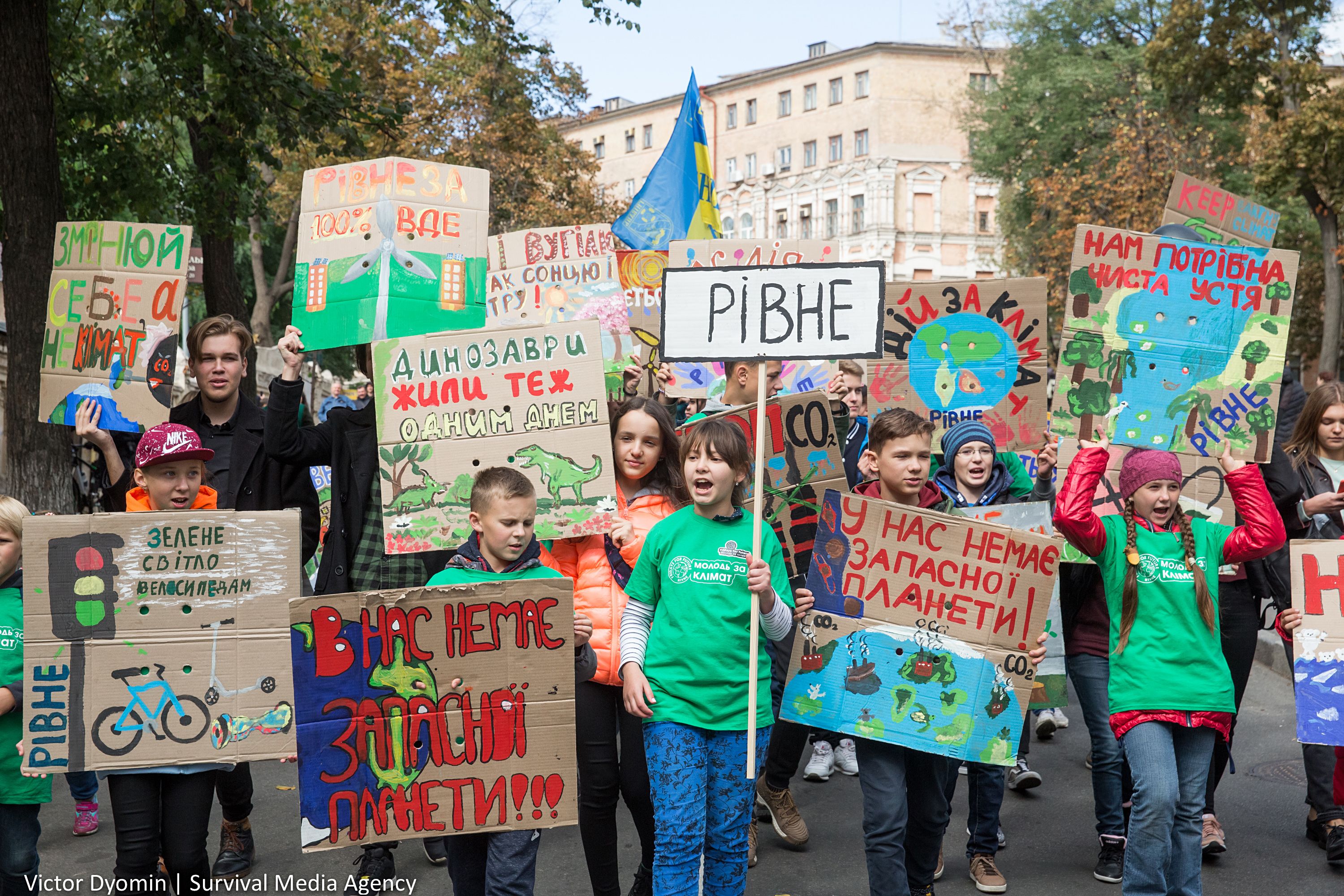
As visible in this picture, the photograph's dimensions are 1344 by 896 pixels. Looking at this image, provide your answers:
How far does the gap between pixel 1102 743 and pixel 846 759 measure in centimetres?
205

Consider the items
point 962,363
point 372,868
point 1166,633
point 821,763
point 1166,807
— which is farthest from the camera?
point 821,763

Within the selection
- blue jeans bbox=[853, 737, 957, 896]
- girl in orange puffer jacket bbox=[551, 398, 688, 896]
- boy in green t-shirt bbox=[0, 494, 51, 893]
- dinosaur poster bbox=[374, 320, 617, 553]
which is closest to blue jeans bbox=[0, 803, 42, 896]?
boy in green t-shirt bbox=[0, 494, 51, 893]

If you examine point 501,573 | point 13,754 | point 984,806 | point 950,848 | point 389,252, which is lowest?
point 950,848

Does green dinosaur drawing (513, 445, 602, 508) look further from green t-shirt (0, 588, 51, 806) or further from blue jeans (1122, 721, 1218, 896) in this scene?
blue jeans (1122, 721, 1218, 896)

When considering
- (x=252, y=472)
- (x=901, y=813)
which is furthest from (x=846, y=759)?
(x=252, y=472)

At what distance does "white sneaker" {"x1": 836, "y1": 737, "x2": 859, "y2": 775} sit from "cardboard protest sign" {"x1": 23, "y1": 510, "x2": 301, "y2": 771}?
3.63 m

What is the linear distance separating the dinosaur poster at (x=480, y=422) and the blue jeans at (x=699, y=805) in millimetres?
1004

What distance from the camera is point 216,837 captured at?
219 inches

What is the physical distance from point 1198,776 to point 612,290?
170 inches

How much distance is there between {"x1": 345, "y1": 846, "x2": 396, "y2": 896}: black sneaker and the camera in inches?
187

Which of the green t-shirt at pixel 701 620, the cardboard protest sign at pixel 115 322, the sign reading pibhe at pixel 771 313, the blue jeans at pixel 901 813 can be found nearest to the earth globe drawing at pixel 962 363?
the sign reading pibhe at pixel 771 313

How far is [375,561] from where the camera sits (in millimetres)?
4879

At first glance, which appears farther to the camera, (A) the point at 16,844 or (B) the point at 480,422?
(B) the point at 480,422

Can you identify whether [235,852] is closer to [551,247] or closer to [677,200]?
[551,247]
